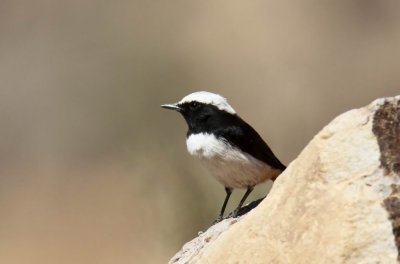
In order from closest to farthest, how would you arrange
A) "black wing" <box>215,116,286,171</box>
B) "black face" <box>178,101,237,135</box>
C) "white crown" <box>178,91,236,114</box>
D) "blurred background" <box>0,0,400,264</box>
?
1. "black wing" <box>215,116,286,171</box>
2. "black face" <box>178,101,237,135</box>
3. "white crown" <box>178,91,236,114</box>
4. "blurred background" <box>0,0,400,264</box>

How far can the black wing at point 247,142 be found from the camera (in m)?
6.45

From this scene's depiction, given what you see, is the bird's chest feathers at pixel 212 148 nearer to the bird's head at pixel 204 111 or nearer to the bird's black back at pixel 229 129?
the bird's black back at pixel 229 129

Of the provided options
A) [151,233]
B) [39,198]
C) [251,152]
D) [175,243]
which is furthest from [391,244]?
[39,198]

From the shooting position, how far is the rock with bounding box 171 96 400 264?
151 inches

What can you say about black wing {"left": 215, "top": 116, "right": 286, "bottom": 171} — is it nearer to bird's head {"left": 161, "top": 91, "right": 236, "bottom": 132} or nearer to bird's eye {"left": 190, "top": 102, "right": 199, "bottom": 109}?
bird's head {"left": 161, "top": 91, "right": 236, "bottom": 132}

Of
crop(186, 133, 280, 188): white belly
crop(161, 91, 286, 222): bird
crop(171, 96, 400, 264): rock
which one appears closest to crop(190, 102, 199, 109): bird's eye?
crop(161, 91, 286, 222): bird

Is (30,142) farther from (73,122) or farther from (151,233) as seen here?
(151,233)

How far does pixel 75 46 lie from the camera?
16906mm

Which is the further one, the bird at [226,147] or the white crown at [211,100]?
the white crown at [211,100]

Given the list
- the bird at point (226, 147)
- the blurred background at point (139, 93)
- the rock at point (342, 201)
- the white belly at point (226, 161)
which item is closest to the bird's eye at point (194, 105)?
the bird at point (226, 147)

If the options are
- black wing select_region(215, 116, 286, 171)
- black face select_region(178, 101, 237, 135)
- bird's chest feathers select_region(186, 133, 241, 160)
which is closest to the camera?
bird's chest feathers select_region(186, 133, 241, 160)

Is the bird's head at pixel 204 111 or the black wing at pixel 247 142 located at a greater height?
the bird's head at pixel 204 111

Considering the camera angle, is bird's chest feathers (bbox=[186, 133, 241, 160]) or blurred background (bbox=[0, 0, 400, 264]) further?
blurred background (bbox=[0, 0, 400, 264])

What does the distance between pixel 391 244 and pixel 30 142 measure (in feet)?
39.8
